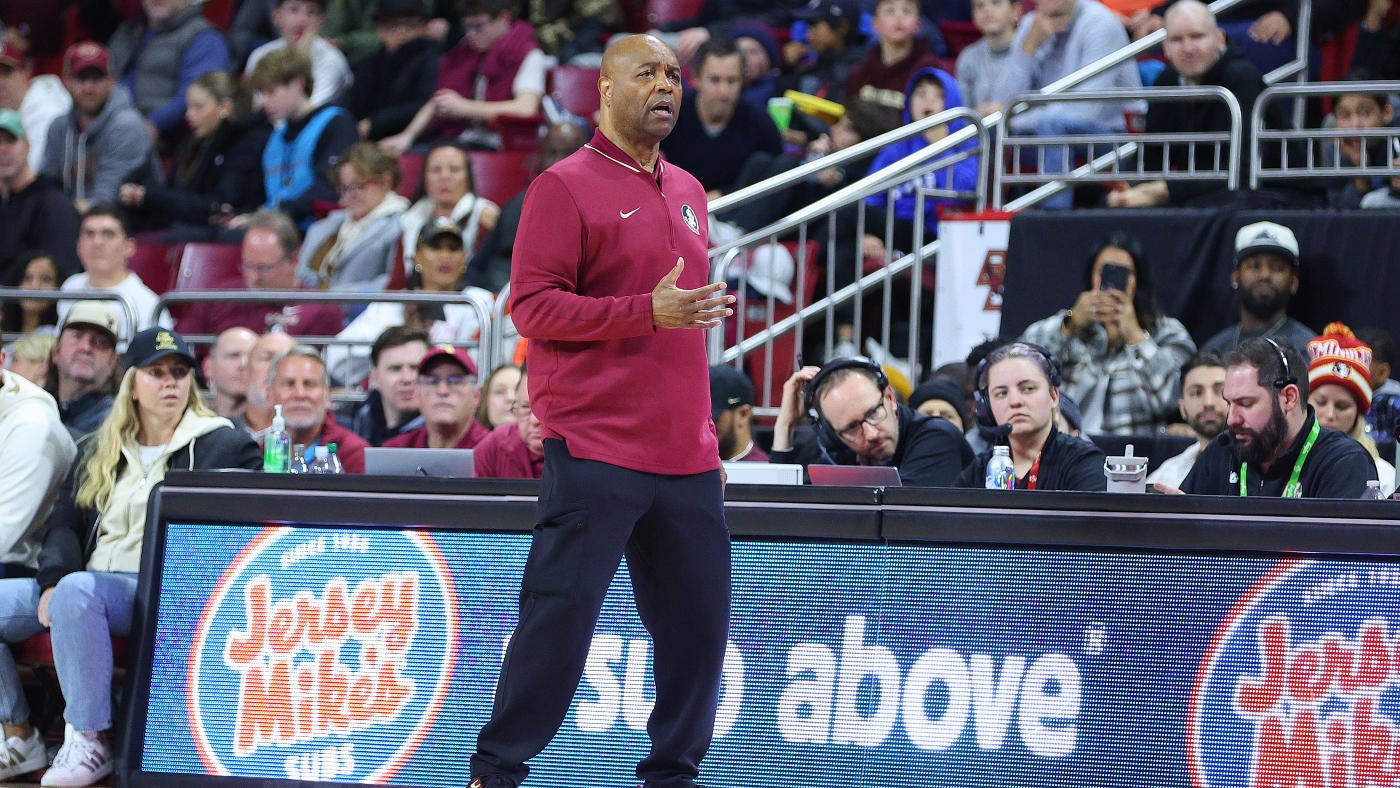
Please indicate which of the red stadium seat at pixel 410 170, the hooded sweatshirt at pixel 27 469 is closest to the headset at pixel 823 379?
the hooded sweatshirt at pixel 27 469

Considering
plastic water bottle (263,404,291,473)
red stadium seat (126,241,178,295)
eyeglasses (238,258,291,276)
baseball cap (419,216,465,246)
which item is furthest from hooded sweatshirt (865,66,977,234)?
red stadium seat (126,241,178,295)

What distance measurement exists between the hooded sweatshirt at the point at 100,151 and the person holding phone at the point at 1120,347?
7.66m

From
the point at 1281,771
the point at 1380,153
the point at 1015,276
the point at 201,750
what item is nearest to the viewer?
the point at 1281,771

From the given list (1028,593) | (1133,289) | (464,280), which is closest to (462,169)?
(464,280)

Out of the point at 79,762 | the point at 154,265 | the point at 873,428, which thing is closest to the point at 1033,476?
the point at 873,428

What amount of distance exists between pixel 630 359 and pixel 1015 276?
545cm

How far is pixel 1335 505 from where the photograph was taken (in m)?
4.98

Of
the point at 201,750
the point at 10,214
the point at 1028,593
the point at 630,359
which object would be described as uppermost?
the point at 10,214

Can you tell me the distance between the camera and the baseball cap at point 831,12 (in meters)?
13.3

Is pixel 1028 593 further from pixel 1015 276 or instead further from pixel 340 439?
pixel 1015 276

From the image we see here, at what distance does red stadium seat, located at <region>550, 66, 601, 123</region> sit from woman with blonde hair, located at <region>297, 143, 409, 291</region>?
2.14 meters

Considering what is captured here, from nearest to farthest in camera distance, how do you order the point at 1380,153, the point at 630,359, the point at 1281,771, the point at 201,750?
the point at 630,359, the point at 1281,771, the point at 201,750, the point at 1380,153

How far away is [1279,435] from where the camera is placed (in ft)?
19.3

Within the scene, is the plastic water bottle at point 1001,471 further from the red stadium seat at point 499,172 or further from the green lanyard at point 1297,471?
the red stadium seat at point 499,172
